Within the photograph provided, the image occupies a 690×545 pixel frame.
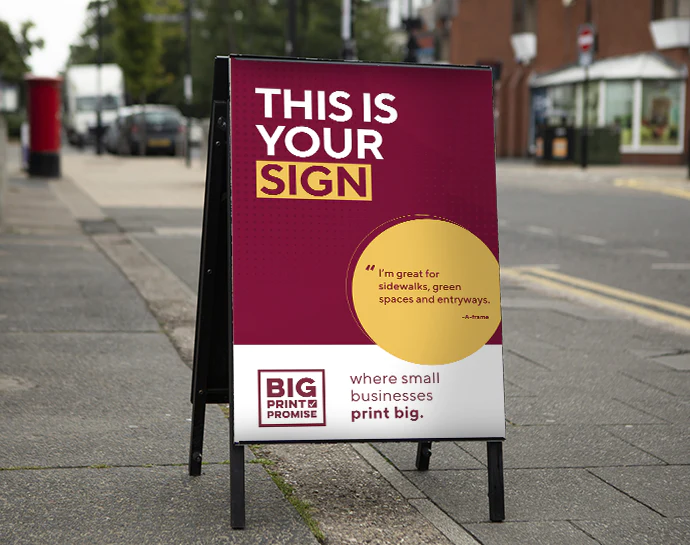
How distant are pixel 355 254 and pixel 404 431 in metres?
0.58

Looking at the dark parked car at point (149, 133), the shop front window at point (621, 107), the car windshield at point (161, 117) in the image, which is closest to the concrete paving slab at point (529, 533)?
the shop front window at point (621, 107)

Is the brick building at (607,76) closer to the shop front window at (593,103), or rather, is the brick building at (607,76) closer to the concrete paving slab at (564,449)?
the shop front window at (593,103)

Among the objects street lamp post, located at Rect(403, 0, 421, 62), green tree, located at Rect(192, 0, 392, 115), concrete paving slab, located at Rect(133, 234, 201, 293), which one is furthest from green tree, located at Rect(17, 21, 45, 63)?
concrete paving slab, located at Rect(133, 234, 201, 293)

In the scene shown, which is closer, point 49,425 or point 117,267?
point 49,425

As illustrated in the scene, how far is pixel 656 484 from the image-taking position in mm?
4070

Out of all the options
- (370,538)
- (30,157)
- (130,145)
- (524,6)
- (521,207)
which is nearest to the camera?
(370,538)

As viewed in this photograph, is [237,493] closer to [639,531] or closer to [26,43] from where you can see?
[639,531]

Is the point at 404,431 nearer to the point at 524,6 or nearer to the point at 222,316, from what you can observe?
the point at 222,316

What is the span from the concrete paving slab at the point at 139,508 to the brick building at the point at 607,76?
26.0 meters

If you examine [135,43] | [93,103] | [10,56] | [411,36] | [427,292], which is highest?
[10,56]

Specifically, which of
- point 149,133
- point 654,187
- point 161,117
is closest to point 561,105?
point 161,117

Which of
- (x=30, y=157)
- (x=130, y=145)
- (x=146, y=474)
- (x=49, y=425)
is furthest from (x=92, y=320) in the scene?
(x=130, y=145)

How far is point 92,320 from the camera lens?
23.6 feet

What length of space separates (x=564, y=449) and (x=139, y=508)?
5.64ft
